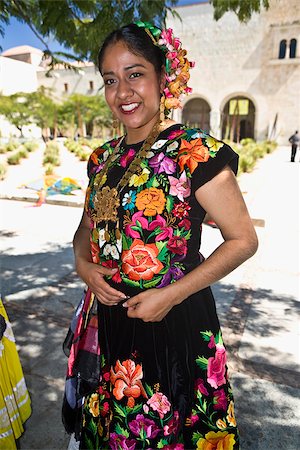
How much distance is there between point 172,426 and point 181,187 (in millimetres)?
959

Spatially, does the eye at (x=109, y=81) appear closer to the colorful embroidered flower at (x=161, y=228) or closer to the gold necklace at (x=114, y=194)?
the gold necklace at (x=114, y=194)

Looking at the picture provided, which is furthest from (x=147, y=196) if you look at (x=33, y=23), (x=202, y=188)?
(x=33, y=23)

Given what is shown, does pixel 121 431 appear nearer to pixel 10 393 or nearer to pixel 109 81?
pixel 10 393

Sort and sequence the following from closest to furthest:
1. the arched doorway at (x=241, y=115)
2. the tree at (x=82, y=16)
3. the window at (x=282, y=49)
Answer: the tree at (x=82, y=16)
the window at (x=282, y=49)
the arched doorway at (x=241, y=115)

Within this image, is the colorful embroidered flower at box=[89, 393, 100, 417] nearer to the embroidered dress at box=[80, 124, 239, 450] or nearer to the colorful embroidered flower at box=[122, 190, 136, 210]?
the embroidered dress at box=[80, 124, 239, 450]

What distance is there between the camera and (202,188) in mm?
1221

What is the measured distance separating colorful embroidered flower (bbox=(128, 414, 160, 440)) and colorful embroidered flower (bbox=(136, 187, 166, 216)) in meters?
0.83

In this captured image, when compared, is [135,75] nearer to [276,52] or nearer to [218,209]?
[218,209]

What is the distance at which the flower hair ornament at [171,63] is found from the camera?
131 cm

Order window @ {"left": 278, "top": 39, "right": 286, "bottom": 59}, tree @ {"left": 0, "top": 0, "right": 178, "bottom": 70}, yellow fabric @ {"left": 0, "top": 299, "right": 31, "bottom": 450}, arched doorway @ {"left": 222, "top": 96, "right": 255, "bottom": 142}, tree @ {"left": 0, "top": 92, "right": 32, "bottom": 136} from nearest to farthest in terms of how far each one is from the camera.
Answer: yellow fabric @ {"left": 0, "top": 299, "right": 31, "bottom": 450}
tree @ {"left": 0, "top": 0, "right": 178, "bottom": 70}
window @ {"left": 278, "top": 39, "right": 286, "bottom": 59}
tree @ {"left": 0, "top": 92, "right": 32, "bottom": 136}
arched doorway @ {"left": 222, "top": 96, "right": 255, "bottom": 142}

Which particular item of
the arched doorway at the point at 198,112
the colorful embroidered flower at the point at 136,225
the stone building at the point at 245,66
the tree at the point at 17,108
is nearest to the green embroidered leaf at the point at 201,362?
the colorful embroidered flower at the point at 136,225

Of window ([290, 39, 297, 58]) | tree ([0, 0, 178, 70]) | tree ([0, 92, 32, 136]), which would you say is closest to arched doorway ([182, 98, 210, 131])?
window ([290, 39, 297, 58])

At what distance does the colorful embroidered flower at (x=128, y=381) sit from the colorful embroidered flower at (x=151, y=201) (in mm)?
627

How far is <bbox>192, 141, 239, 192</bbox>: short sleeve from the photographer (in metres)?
1.21
